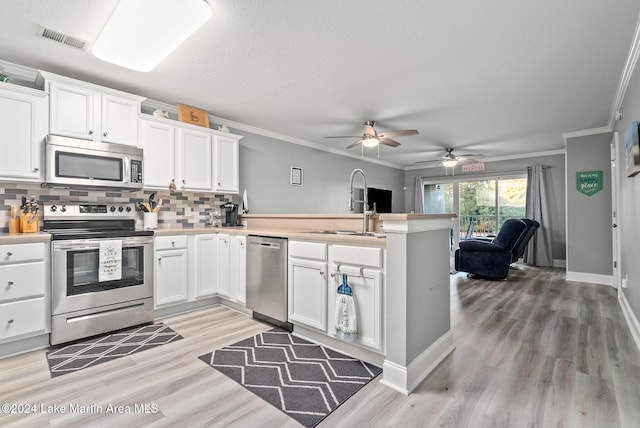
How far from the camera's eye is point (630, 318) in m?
3.00

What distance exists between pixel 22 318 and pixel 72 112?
1.75m

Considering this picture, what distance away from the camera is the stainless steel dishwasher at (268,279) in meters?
2.83

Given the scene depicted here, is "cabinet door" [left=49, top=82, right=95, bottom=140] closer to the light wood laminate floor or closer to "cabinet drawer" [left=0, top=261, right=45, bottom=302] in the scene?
"cabinet drawer" [left=0, top=261, right=45, bottom=302]

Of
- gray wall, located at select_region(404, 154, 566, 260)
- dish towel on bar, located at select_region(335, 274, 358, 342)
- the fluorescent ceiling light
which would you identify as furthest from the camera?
gray wall, located at select_region(404, 154, 566, 260)

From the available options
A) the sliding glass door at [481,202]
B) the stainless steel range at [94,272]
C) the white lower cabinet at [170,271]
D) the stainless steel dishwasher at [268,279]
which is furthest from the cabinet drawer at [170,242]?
the sliding glass door at [481,202]

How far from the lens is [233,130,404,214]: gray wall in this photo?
4832 millimetres

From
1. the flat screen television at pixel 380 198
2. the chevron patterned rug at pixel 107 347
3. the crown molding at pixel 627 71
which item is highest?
the crown molding at pixel 627 71

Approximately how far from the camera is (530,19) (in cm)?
213

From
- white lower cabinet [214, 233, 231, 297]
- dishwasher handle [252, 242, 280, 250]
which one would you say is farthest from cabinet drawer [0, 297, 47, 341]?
dishwasher handle [252, 242, 280, 250]

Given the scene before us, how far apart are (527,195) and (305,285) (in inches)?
246

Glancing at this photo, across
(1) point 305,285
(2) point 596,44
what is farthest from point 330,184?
(2) point 596,44

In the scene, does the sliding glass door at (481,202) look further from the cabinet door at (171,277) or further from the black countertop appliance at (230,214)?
the cabinet door at (171,277)

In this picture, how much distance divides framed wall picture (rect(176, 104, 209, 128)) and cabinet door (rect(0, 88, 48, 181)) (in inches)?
49.8

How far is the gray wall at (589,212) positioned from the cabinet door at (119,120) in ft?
20.4
